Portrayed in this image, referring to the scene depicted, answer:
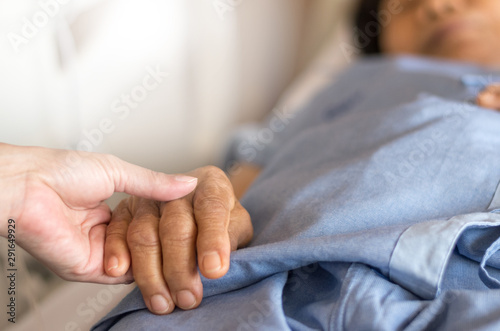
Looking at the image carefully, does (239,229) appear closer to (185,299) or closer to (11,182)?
(185,299)

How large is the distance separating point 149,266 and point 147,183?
94 mm

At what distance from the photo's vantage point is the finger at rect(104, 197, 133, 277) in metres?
0.45

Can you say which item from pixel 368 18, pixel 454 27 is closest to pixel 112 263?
pixel 454 27

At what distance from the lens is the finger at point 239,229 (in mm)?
499

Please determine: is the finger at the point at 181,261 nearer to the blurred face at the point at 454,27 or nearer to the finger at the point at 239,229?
the finger at the point at 239,229

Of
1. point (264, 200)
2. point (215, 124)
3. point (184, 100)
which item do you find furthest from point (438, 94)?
point (215, 124)

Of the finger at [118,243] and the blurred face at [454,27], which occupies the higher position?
the blurred face at [454,27]

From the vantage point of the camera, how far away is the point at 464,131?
2.03ft

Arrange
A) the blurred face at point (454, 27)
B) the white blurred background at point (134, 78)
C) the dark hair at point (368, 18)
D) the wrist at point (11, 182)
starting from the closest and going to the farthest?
the wrist at point (11, 182)
the white blurred background at point (134, 78)
the blurred face at point (454, 27)
the dark hair at point (368, 18)

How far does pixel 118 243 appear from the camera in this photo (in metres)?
0.47

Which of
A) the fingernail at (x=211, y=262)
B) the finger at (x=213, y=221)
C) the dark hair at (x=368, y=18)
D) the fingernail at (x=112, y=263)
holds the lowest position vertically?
the fingernail at (x=112, y=263)

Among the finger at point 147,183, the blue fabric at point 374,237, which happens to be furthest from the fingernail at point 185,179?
the blue fabric at point 374,237

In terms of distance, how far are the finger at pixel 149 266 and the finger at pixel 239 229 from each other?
0.09m

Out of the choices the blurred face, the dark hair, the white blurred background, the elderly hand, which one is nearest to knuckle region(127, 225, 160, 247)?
the elderly hand
